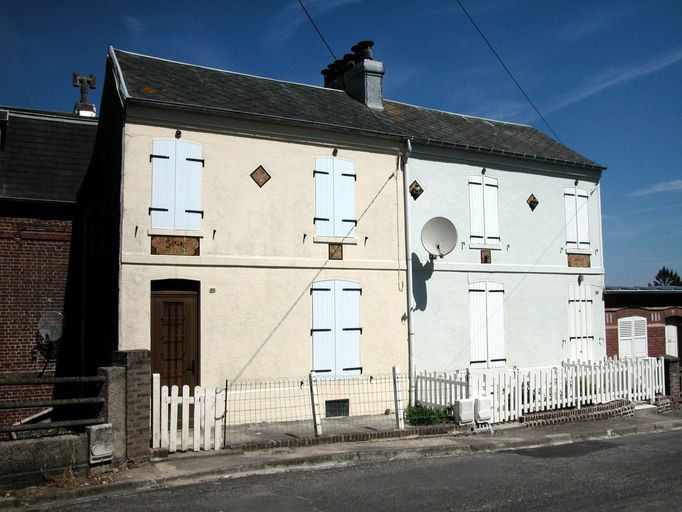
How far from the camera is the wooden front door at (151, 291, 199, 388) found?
37.9ft

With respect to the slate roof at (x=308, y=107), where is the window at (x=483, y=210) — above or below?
below

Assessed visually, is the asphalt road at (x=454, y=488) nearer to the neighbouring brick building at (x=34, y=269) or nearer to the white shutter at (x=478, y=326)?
the white shutter at (x=478, y=326)

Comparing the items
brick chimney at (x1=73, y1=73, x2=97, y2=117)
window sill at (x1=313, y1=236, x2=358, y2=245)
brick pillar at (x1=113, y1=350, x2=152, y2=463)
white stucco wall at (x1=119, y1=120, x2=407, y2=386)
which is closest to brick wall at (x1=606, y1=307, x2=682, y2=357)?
white stucco wall at (x1=119, y1=120, x2=407, y2=386)

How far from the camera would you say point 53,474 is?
7707mm

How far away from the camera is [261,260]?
41.0 feet

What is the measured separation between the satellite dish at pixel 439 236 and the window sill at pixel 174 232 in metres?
4.77

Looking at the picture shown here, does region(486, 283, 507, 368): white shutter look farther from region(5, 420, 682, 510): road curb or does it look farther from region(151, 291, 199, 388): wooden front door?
region(151, 291, 199, 388): wooden front door

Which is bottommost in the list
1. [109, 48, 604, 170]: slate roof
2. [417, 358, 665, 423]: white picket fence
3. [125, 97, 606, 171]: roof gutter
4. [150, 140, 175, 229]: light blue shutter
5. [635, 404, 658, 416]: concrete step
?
[635, 404, 658, 416]: concrete step

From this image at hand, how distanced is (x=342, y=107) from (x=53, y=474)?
10289mm

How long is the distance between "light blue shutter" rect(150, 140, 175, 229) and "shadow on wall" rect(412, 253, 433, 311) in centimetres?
534

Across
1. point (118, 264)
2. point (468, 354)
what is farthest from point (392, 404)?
point (118, 264)

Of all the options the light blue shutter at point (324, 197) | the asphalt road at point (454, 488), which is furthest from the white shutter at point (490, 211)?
the asphalt road at point (454, 488)

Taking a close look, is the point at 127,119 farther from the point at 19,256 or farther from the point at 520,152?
the point at 520,152

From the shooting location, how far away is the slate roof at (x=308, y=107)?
40.9 ft
